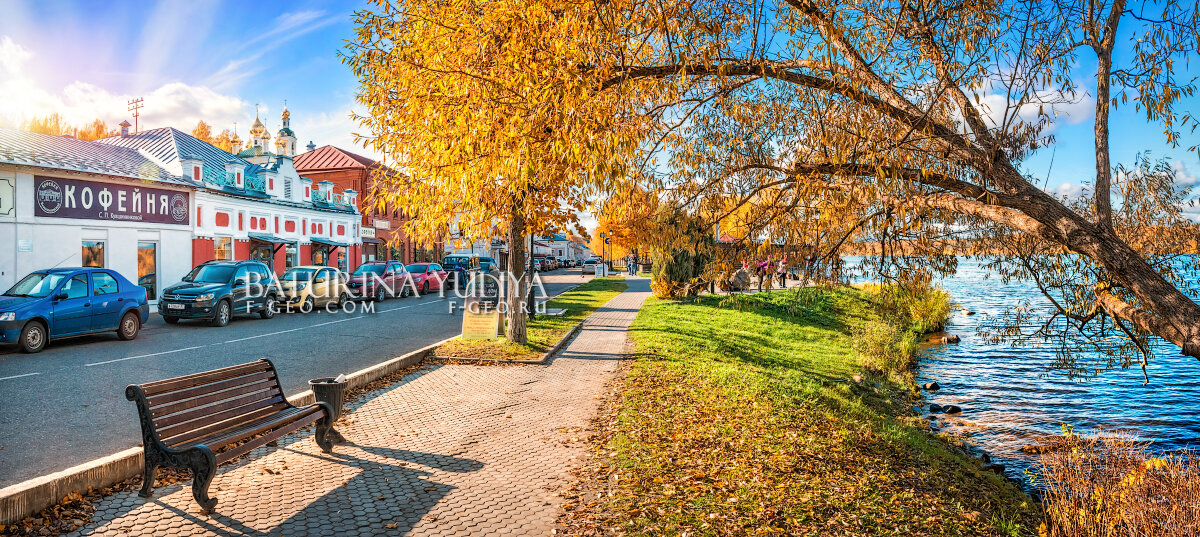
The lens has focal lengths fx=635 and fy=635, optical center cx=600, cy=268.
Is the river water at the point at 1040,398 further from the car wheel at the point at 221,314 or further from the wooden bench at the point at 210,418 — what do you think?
the car wheel at the point at 221,314

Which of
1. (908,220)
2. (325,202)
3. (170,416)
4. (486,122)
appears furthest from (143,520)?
(325,202)

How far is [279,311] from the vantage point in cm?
2105

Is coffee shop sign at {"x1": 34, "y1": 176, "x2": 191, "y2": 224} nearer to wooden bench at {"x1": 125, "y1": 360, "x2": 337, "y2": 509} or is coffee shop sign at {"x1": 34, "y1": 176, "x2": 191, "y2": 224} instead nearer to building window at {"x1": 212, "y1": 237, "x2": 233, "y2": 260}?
building window at {"x1": 212, "y1": 237, "x2": 233, "y2": 260}

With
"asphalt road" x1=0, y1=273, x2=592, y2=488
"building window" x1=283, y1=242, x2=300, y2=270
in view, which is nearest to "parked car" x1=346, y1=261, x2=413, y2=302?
"asphalt road" x1=0, y1=273, x2=592, y2=488

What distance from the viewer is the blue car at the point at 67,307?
11945 mm

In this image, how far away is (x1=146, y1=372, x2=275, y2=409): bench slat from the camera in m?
4.87

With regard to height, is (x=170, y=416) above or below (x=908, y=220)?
below

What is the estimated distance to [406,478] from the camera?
5488mm

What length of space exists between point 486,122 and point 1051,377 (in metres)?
15.9

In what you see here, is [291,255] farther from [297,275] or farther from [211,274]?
[211,274]

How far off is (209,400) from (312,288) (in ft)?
57.4

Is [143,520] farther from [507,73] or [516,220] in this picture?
[516,220]

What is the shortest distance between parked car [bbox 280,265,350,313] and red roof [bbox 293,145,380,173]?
28.4 m

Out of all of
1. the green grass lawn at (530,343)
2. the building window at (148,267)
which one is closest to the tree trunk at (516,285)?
the green grass lawn at (530,343)
